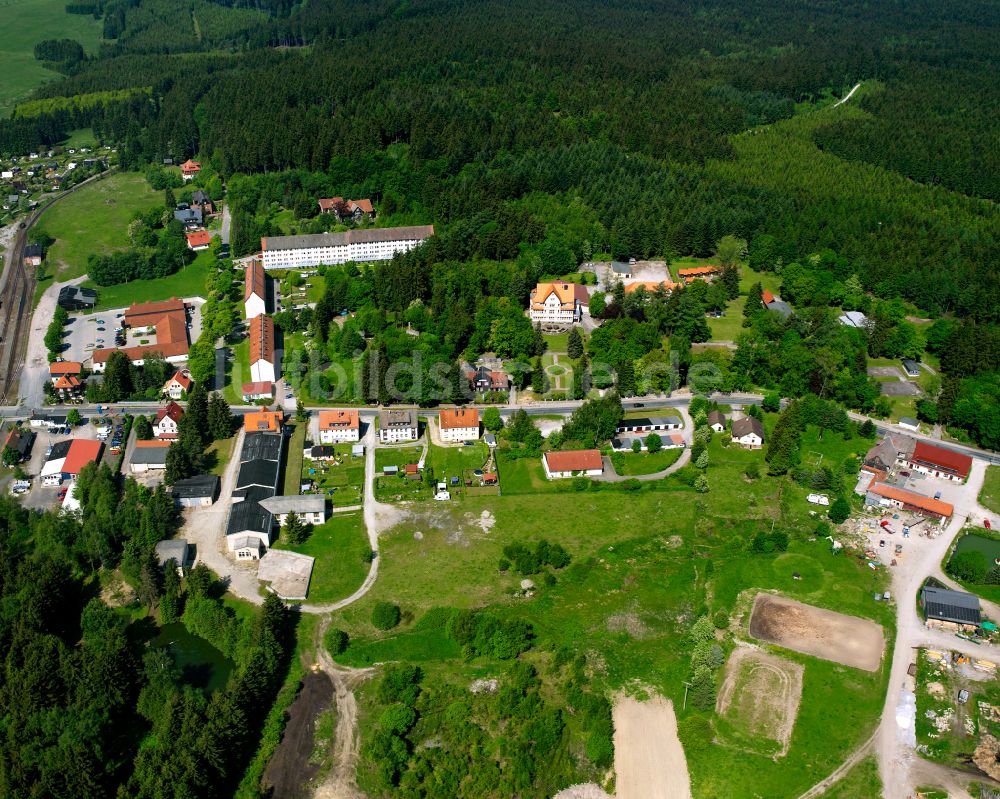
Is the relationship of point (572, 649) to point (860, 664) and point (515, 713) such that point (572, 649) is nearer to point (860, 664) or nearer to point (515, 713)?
point (515, 713)

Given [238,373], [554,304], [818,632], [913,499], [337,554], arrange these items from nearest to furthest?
[818,632] → [337,554] → [913,499] → [238,373] → [554,304]

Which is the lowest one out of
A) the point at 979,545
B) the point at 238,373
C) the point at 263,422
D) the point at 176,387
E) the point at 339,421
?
the point at 238,373

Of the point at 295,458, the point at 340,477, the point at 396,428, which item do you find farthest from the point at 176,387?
the point at 396,428

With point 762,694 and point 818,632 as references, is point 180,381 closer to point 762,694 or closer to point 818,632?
point 762,694

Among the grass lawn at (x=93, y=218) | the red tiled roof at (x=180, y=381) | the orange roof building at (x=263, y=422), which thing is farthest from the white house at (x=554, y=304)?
the grass lawn at (x=93, y=218)

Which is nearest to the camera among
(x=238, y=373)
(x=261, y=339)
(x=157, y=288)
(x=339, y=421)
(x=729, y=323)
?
(x=339, y=421)

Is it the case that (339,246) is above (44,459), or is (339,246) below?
above
